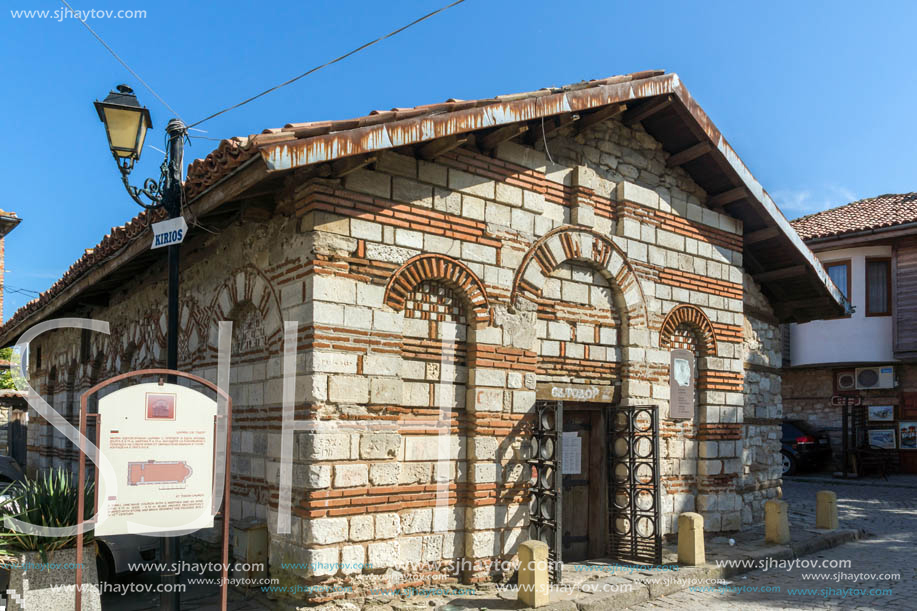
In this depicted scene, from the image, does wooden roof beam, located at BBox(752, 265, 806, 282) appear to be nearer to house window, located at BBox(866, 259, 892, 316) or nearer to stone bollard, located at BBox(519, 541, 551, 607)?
stone bollard, located at BBox(519, 541, 551, 607)

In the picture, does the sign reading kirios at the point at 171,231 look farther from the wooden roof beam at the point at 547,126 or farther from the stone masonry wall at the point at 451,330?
the wooden roof beam at the point at 547,126

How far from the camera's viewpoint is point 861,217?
20.8 metres

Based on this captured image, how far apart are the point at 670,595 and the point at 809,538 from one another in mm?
3433

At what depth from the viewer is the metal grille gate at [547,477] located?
735 cm

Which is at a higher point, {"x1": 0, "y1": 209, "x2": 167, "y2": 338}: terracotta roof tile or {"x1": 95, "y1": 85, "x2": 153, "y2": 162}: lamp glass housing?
{"x1": 95, "y1": 85, "x2": 153, "y2": 162}: lamp glass housing

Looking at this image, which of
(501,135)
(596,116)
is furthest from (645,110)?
(501,135)

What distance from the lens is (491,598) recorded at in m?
6.76

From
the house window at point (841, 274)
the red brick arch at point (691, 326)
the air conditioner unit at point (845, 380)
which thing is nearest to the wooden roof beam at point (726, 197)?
the red brick arch at point (691, 326)

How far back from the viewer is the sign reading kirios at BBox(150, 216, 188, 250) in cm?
580

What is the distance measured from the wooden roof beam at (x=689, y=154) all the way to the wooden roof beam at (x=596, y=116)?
1.45 metres

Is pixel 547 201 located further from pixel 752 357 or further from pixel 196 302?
pixel 752 357

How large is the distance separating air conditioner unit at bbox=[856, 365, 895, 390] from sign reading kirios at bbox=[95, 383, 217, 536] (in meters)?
19.3

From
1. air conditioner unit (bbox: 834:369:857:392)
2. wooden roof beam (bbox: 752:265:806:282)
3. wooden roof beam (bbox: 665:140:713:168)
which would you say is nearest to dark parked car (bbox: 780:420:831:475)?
air conditioner unit (bbox: 834:369:857:392)

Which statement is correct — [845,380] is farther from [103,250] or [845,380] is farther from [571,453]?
[103,250]
